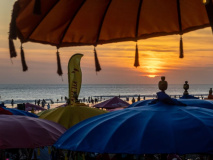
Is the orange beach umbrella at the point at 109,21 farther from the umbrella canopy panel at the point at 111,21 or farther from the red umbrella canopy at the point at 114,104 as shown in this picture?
the red umbrella canopy at the point at 114,104

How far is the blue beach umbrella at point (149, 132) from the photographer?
370cm

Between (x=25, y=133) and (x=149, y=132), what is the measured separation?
11.0 feet

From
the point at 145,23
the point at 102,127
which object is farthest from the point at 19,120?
the point at 145,23

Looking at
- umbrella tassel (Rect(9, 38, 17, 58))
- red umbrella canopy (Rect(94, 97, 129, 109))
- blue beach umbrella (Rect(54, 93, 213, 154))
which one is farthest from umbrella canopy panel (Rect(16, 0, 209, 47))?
red umbrella canopy (Rect(94, 97, 129, 109))

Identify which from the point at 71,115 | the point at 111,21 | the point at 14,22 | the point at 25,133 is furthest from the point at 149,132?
the point at 71,115

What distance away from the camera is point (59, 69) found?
13.7ft

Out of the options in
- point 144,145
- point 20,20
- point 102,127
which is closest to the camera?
point 20,20

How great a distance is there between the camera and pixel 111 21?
4.30 meters

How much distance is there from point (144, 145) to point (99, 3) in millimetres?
1710

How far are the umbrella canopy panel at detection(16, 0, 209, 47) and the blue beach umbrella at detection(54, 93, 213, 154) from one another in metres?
0.99

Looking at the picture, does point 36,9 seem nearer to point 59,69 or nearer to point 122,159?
point 59,69

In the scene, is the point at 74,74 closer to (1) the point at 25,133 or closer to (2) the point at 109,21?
(1) the point at 25,133

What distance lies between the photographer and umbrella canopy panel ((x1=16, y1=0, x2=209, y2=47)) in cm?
386

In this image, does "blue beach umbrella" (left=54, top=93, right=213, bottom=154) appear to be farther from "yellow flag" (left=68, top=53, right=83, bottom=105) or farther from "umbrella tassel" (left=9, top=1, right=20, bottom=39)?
"yellow flag" (left=68, top=53, right=83, bottom=105)
